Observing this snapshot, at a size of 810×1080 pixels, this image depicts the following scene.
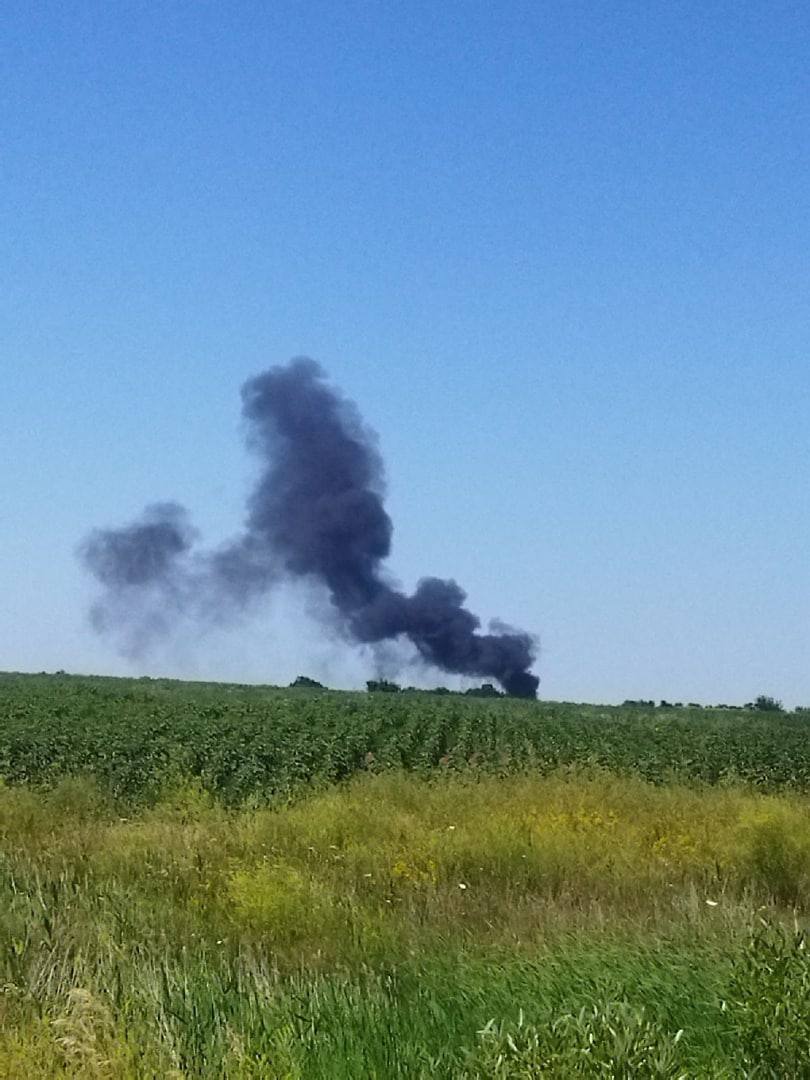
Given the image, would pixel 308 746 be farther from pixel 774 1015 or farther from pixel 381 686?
pixel 381 686

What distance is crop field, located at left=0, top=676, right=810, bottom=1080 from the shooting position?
6910 mm

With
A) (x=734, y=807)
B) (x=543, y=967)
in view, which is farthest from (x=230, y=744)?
(x=543, y=967)

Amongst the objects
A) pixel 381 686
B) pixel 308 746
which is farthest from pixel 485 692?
pixel 308 746

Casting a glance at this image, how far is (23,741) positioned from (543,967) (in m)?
24.2

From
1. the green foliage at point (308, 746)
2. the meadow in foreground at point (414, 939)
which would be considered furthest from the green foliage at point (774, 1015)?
the green foliage at point (308, 746)

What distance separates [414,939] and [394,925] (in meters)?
0.65

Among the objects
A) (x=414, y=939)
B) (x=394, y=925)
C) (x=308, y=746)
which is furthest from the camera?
(x=308, y=746)

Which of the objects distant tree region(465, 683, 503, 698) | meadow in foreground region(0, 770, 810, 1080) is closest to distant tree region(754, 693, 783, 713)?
distant tree region(465, 683, 503, 698)

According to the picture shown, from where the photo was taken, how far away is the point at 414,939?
36.0 ft

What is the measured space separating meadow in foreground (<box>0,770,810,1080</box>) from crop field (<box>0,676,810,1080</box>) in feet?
0.09

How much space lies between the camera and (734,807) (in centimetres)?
1991

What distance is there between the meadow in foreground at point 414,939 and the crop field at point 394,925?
0.09 feet

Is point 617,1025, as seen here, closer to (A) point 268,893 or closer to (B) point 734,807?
(A) point 268,893

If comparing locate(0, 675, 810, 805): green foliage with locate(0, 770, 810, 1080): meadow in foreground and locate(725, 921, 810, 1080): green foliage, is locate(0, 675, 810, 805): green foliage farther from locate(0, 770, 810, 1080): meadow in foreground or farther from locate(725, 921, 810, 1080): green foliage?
locate(725, 921, 810, 1080): green foliage
